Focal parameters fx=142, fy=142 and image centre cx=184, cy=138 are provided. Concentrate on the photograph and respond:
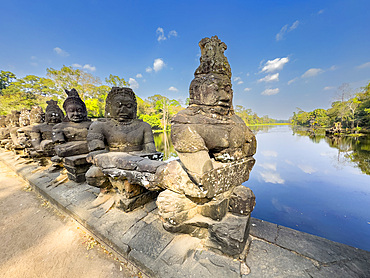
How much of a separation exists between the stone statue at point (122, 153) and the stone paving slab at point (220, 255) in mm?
346

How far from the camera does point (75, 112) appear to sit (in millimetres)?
3410

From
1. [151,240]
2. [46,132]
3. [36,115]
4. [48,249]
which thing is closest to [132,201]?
[151,240]

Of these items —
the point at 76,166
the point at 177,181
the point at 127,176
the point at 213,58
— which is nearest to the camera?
the point at 177,181

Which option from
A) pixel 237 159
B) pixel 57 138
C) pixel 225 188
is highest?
pixel 57 138

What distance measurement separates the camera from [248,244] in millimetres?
1574

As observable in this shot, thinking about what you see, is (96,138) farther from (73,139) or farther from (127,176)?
(73,139)

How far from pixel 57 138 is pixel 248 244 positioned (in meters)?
4.17

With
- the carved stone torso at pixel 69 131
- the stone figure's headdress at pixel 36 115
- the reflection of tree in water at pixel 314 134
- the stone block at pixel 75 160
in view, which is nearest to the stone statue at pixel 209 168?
the stone block at pixel 75 160

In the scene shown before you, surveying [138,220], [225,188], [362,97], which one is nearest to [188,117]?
[225,188]

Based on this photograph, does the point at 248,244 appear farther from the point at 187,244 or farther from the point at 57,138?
the point at 57,138

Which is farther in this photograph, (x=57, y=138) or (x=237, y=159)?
(x=57, y=138)

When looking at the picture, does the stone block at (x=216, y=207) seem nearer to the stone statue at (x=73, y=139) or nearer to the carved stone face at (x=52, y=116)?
the stone statue at (x=73, y=139)

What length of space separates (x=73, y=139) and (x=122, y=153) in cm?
216

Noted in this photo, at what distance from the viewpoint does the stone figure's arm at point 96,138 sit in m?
2.34
